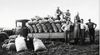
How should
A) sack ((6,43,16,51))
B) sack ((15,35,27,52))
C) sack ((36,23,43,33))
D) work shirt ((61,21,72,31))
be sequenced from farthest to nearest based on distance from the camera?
sack ((36,23,43,33)), work shirt ((61,21,72,31)), sack ((6,43,16,51)), sack ((15,35,27,52))

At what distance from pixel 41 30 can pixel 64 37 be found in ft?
5.01

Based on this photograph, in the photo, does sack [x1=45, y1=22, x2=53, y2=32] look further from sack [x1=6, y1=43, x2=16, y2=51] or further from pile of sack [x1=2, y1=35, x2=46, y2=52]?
sack [x1=6, y1=43, x2=16, y2=51]

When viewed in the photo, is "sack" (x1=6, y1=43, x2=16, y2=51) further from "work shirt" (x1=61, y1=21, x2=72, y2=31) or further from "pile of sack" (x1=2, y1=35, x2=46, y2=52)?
"work shirt" (x1=61, y1=21, x2=72, y2=31)

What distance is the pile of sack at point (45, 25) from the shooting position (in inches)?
390

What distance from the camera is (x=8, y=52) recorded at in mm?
7047

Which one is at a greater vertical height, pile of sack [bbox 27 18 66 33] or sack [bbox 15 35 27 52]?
→ pile of sack [bbox 27 18 66 33]

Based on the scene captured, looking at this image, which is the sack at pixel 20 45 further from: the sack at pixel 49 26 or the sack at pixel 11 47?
the sack at pixel 49 26

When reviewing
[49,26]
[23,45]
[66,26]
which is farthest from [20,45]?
[49,26]

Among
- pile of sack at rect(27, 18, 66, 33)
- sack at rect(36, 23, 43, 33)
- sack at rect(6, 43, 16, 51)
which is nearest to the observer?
sack at rect(6, 43, 16, 51)

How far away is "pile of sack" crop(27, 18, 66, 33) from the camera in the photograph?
989 centimetres

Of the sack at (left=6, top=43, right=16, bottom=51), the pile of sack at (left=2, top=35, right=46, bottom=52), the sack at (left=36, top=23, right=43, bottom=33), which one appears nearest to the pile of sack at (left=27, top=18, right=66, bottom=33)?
the sack at (left=36, top=23, right=43, bottom=33)

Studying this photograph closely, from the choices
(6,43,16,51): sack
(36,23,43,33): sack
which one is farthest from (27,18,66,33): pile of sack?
(6,43,16,51): sack

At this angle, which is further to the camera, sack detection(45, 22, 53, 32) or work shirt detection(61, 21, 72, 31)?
sack detection(45, 22, 53, 32)

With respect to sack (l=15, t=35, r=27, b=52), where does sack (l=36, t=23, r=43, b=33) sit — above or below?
above
